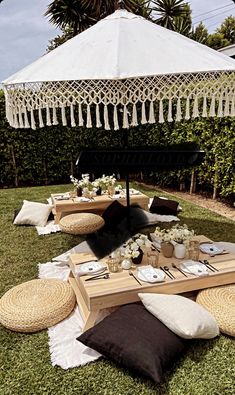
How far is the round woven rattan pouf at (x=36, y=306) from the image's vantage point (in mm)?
2627

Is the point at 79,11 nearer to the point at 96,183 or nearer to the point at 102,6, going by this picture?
the point at 102,6

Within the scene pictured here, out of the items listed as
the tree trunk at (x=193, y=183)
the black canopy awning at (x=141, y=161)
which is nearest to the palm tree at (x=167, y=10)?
the tree trunk at (x=193, y=183)

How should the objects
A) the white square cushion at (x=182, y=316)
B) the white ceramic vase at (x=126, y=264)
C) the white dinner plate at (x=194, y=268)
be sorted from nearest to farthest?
the white square cushion at (x=182, y=316), the white dinner plate at (x=194, y=268), the white ceramic vase at (x=126, y=264)

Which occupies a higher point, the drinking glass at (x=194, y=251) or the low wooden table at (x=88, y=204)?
the drinking glass at (x=194, y=251)

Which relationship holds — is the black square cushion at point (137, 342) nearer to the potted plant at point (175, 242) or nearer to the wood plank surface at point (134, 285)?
the wood plank surface at point (134, 285)

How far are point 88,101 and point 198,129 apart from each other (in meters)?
4.45

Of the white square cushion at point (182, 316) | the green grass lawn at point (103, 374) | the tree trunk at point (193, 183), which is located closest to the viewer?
the green grass lawn at point (103, 374)

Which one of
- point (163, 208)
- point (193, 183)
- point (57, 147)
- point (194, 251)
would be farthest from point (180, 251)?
point (57, 147)

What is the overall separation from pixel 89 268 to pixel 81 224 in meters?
1.73

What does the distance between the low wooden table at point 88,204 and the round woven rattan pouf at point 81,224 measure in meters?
0.40

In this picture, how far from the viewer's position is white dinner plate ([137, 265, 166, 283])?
2.73 m

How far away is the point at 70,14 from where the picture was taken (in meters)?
10.3

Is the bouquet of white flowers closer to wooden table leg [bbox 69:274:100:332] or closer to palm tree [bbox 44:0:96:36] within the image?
wooden table leg [bbox 69:274:100:332]

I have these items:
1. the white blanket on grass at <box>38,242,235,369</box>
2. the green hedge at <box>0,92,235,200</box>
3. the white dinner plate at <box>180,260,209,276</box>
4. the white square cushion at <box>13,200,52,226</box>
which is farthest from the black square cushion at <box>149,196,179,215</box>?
the white blanket on grass at <box>38,242,235,369</box>
